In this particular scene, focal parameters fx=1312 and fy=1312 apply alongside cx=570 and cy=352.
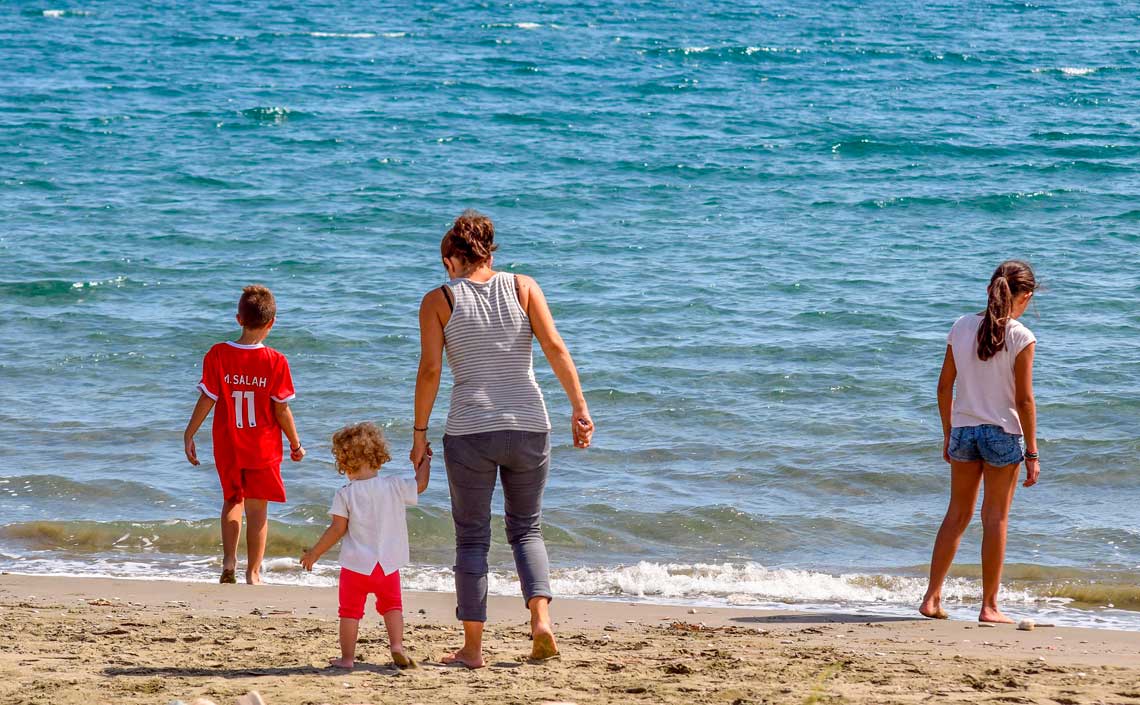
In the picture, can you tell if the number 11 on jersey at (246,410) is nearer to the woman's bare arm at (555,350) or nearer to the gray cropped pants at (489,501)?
the gray cropped pants at (489,501)

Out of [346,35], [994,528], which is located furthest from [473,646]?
[346,35]

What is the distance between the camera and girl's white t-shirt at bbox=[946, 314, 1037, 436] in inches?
221

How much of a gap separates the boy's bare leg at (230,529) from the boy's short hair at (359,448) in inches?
74.8

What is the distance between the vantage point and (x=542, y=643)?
4.80m

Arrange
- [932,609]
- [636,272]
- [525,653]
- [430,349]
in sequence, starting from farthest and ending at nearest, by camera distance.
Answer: [636,272]
[932,609]
[525,653]
[430,349]

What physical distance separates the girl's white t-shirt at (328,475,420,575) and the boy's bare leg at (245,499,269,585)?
1.84 meters

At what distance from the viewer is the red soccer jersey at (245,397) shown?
6207 millimetres

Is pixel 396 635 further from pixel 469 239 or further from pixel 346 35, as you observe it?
pixel 346 35

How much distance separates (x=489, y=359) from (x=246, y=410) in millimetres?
2068

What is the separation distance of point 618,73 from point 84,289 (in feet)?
49.6

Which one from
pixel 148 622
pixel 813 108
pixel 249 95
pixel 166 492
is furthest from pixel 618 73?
pixel 148 622

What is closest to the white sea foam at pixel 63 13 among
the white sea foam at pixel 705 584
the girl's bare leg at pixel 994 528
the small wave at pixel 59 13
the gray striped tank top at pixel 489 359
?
the small wave at pixel 59 13

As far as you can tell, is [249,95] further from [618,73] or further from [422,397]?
[422,397]

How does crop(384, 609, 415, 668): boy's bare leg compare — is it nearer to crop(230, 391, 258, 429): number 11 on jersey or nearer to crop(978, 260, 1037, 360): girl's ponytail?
crop(230, 391, 258, 429): number 11 on jersey
